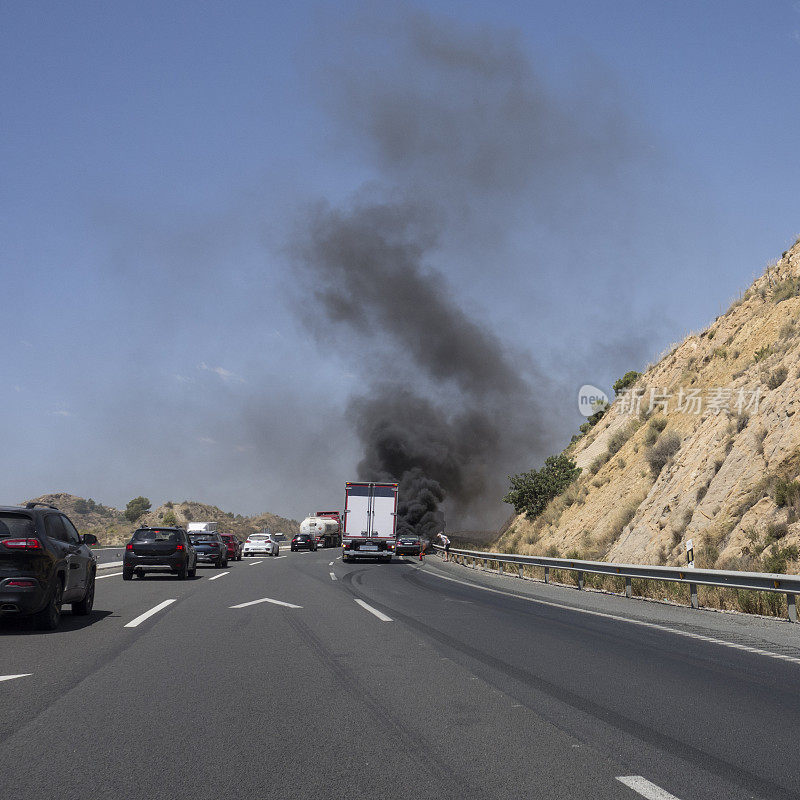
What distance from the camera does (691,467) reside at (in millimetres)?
27875

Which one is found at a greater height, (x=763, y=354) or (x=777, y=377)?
(x=763, y=354)

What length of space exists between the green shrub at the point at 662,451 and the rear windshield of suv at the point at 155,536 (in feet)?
61.8

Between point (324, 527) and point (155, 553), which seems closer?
point (155, 553)

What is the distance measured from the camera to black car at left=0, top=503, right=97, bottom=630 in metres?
10.6

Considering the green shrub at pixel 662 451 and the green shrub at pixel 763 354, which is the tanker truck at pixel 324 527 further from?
the green shrub at pixel 763 354

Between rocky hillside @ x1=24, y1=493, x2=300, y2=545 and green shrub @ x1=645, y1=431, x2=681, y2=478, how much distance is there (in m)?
63.9

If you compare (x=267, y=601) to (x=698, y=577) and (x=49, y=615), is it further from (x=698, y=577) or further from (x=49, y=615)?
(x=698, y=577)

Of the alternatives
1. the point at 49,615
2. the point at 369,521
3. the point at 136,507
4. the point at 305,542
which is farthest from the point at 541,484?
the point at 136,507

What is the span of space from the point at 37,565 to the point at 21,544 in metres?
0.35

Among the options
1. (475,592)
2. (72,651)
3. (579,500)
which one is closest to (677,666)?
(72,651)

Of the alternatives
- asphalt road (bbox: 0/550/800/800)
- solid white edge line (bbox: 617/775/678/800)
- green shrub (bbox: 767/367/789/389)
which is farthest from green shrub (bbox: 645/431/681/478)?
solid white edge line (bbox: 617/775/678/800)

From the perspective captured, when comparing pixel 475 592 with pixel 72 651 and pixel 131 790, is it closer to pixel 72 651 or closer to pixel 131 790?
pixel 72 651

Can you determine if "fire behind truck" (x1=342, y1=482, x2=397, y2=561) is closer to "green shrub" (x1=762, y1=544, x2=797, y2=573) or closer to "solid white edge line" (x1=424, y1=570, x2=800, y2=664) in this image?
"solid white edge line" (x1=424, y1=570, x2=800, y2=664)

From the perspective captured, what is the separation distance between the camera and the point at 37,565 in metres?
10.9
